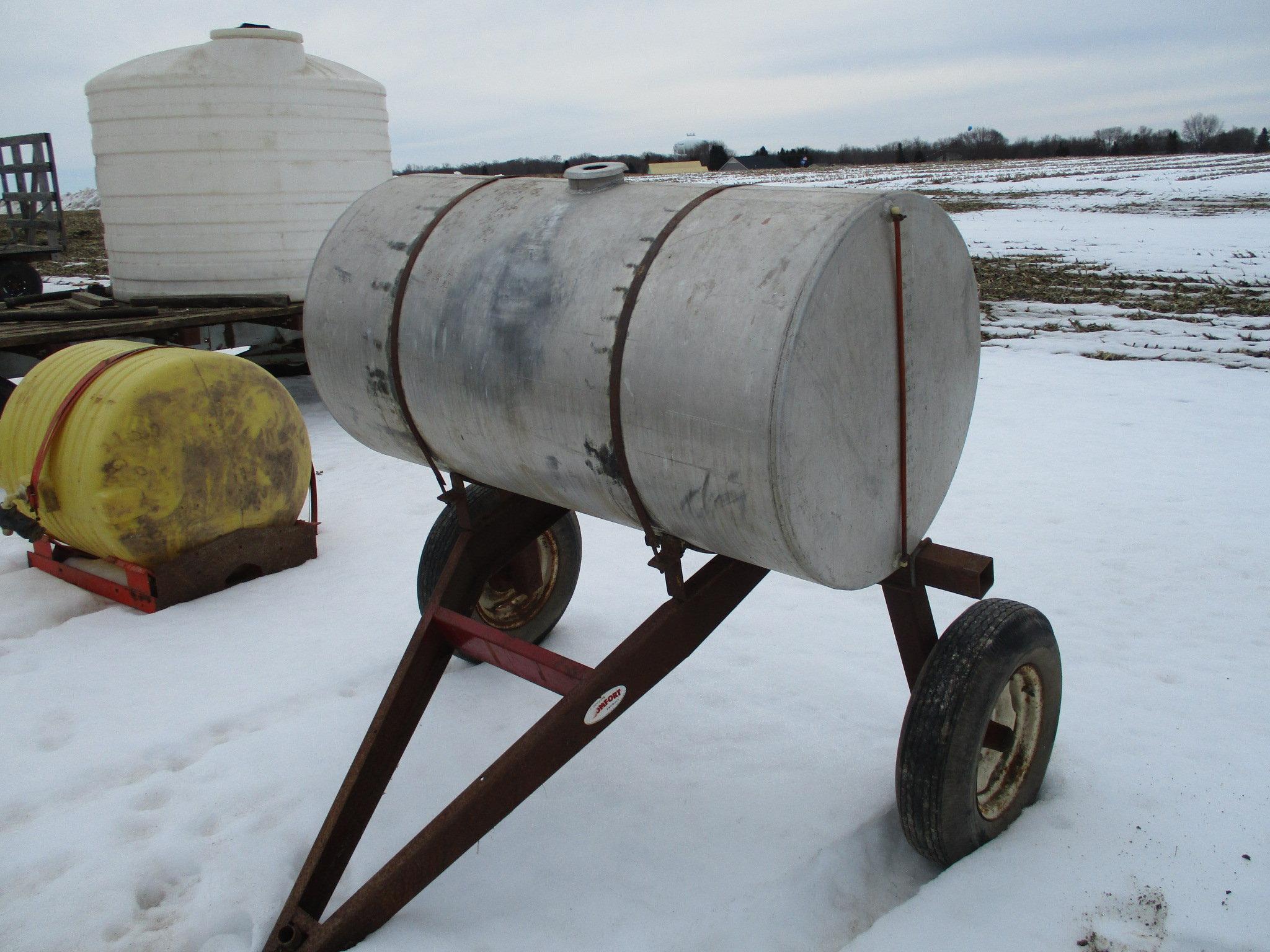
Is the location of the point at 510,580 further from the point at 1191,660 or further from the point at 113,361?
the point at 1191,660

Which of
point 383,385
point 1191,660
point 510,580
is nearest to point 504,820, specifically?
point 510,580

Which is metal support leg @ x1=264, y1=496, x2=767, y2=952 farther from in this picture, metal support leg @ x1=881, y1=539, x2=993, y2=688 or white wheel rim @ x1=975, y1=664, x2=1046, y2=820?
white wheel rim @ x1=975, y1=664, x2=1046, y2=820

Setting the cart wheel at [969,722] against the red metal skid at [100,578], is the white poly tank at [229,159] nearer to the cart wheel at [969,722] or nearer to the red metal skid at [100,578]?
the red metal skid at [100,578]

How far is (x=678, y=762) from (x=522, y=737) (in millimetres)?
845

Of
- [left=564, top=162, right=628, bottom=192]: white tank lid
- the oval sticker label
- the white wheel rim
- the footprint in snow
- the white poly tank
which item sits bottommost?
the footprint in snow

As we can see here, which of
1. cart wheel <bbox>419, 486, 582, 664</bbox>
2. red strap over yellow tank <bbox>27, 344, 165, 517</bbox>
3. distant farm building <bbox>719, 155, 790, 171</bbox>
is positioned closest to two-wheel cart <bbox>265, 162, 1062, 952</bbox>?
cart wheel <bbox>419, 486, 582, 664</bbox>

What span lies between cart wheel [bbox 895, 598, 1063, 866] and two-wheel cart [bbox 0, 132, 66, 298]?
37.7 feet

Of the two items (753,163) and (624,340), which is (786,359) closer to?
(624,340)

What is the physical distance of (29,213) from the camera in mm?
11648

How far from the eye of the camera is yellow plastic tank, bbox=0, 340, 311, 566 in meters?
3.88

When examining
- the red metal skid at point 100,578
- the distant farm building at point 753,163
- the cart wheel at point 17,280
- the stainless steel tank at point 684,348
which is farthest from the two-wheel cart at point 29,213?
the distant farm building at point 753,163

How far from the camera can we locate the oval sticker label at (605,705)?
7.93ft

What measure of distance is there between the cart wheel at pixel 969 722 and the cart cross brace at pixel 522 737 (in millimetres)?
140

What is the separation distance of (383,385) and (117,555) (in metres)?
2.04
